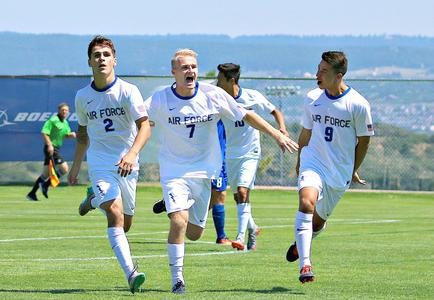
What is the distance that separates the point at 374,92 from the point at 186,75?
25752 mm

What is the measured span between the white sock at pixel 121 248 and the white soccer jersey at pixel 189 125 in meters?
0.77

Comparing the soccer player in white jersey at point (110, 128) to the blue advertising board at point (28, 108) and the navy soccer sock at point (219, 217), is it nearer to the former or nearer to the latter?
the navy soccer sock at point (219, 217)

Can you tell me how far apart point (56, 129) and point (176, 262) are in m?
19.8

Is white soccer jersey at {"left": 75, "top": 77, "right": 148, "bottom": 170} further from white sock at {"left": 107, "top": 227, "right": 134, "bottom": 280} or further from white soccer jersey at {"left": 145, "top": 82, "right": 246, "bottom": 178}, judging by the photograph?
white sock at {"left": 107, "top": 227, "right": 134, "bottom": 280}

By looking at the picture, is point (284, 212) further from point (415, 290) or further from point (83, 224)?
point (415, 290)

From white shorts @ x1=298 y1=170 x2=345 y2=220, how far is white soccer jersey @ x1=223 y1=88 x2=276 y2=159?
510 cm

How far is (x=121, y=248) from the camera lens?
41.5 ft

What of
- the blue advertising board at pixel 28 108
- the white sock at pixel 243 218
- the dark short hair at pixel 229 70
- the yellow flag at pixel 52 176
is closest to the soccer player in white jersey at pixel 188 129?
the white sock at pixel 243 218

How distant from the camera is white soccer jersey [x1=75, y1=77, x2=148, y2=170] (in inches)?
511

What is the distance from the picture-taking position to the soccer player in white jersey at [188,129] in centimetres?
1295

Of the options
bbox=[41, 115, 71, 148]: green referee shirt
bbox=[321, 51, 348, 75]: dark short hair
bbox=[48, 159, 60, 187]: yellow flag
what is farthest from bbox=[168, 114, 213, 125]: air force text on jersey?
bbox=[41, 115, 71, 148]: green referee shirt

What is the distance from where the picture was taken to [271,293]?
12.6m

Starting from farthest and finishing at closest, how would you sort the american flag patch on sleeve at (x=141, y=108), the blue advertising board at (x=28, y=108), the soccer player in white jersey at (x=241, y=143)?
the blue advertising board at (x=28, y=108)
the soccer player in white jersey at (x=241, y=143)
the american flag patch on sleeve at (x=141, y=108)

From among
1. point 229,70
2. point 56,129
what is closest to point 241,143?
point 229,70
